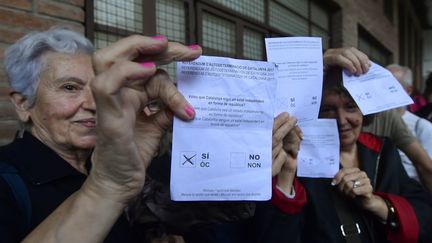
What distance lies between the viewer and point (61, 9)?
2.16m

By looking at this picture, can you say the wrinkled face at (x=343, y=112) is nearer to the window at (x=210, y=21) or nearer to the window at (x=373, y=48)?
the window at (x=210, y=21)

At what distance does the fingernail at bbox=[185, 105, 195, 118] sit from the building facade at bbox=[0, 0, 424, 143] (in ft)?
4.29

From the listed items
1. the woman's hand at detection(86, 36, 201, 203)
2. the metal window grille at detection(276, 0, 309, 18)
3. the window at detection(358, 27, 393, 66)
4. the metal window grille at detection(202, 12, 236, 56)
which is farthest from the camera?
the window at detection(358, 27, 393, 66)

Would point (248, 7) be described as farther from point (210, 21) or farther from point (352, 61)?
point (352, 61)

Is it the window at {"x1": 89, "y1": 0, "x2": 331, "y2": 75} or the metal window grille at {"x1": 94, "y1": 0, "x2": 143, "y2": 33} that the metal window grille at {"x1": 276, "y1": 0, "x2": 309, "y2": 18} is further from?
the metal window grille at {"x1": 94, "y1": 0, "x2": 143, "y2": 33}

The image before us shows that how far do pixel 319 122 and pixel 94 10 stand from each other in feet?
5.72

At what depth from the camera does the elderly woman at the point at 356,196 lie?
4.97ft

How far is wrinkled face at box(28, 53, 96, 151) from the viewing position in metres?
1.30

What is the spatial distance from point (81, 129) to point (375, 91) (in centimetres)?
101

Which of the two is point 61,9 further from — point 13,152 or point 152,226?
point 152,226

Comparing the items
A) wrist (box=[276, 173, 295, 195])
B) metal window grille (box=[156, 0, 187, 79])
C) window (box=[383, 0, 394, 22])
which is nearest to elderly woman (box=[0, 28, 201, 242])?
wrist (box=[276, 173, 295, 195])

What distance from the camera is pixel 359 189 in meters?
1.50

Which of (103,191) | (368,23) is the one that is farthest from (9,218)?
(368,23)

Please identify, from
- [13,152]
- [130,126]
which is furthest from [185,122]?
[13,152]
